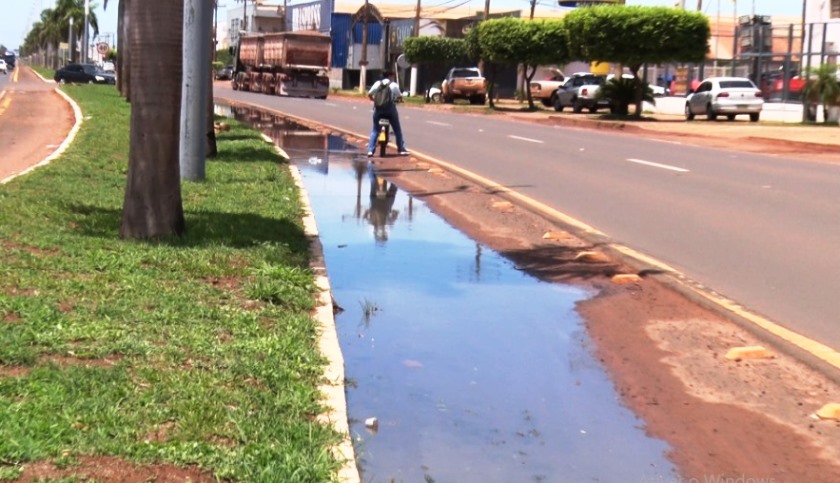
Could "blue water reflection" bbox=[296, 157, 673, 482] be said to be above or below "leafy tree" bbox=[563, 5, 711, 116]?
below

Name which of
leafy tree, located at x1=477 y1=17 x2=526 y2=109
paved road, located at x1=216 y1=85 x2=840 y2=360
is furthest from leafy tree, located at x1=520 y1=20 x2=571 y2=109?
paved road, located at x1=216 y1=85 x2=840 y2=360

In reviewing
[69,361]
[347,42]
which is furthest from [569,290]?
[347,42]

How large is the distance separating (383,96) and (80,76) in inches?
2039

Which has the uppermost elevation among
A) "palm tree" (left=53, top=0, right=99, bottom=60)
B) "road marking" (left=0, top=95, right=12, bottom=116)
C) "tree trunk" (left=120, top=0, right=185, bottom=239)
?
"palm tree" (left=53, top=0, right=99, bottom=60)

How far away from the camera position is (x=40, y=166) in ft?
50.1

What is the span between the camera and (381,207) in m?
14.5

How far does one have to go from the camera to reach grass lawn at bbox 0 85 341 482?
465 centimetres

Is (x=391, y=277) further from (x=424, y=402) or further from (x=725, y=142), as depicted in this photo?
(x=725, y=142)

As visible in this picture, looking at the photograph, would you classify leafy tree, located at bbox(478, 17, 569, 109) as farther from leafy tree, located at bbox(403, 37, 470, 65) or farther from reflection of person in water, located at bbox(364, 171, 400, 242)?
reflection of person in water, located at bbox(364, 171, 400, 242)

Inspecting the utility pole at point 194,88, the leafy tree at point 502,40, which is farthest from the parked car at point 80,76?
the utility pole at point 194,88

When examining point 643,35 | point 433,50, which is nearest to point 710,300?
point 643,35

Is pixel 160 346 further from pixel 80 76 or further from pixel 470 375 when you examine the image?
pixel 80 76

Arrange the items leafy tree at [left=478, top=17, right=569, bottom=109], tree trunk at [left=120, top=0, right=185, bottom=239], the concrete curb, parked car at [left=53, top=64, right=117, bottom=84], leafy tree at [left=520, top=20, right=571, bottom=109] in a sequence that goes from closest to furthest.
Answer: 1. tree trunk at [left=120, top=0, right=185, bottom=239]
2. the concrete curb
3. leafy tree at [left=520, top=20, right=571, bottom=109]
4. leafy tree at [left=478, top=17, right=569, bottom=109]
5. parked car at [left=53, top=64, right=117, bottom=84]

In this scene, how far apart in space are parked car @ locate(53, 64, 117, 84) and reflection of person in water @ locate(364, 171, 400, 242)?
179 ft
